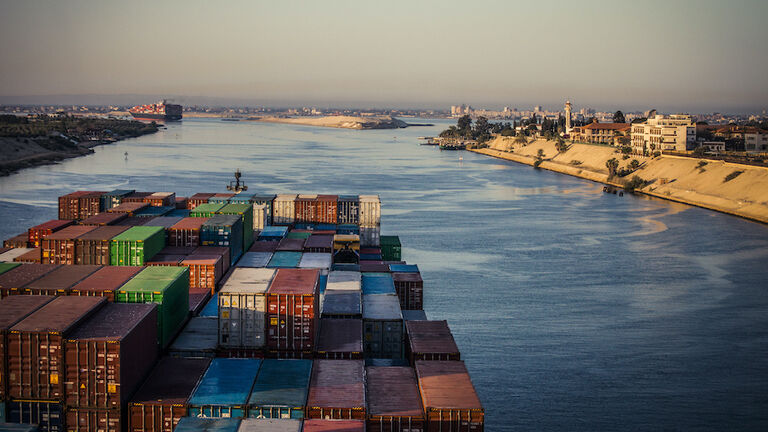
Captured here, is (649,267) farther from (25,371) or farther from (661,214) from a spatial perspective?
(25,371)

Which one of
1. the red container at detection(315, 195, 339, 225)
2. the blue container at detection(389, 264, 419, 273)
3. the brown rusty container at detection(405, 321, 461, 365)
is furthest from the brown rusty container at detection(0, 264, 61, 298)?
the red container at detection(315, 195, 339, 225)

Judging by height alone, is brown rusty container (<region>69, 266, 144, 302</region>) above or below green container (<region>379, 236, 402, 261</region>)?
above

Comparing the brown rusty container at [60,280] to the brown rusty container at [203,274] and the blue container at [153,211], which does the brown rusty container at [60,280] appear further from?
the blue container at [153,211]

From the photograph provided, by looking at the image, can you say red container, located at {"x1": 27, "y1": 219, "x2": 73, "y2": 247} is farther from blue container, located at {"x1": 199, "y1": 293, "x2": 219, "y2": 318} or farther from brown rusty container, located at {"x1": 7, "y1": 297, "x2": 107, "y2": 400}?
brown rusty container, located at {"x1": 7, "y1": 297, "x2": 107, "y2": 400}

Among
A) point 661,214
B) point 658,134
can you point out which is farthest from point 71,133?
point 661,214

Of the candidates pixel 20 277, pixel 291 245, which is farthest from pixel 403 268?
pixel 20 277

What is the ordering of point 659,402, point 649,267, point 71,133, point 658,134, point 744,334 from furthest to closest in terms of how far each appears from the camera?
1. point 71,133
2. point 658,134
3. point 649,267
4. point 744,334
5. point 659,402

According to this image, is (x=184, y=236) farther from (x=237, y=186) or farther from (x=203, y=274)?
(x=237, y=186)
